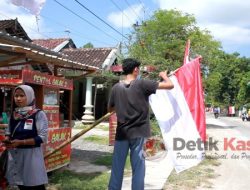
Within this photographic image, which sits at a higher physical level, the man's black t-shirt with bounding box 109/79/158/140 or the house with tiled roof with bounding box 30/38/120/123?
the house with tiled roof with bounding box 30/38/120/123

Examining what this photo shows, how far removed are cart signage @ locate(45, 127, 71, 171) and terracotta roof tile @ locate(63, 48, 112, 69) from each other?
16.6 metres

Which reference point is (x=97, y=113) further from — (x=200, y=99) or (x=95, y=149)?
(x=200, y=99)

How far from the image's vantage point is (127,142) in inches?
188

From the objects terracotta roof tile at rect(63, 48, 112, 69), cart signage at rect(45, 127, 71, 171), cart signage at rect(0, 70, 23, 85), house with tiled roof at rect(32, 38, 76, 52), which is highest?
house with tiled roof at rect(32, 38, 76, 52)

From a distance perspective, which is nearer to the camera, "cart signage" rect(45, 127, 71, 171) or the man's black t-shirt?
the man's black t-shirt

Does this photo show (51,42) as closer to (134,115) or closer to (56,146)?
(56,146)

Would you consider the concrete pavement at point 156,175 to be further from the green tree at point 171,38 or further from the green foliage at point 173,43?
Answer: the green tree at point 171,38

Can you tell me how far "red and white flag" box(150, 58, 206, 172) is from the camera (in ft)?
18.3

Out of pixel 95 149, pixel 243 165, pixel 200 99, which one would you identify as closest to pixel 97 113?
pixel 95 149

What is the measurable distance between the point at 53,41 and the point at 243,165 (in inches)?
808

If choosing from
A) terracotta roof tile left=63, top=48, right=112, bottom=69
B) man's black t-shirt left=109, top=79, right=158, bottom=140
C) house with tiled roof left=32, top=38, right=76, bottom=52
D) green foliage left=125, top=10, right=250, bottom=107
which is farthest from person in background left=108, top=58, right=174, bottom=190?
house with tiled roof left=32, top=38, right=76, bottom=52

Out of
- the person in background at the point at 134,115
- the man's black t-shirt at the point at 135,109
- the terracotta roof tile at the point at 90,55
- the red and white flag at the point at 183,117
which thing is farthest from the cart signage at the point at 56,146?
the terracotta roof tile at the point at 90,55

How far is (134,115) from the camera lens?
4715mm
